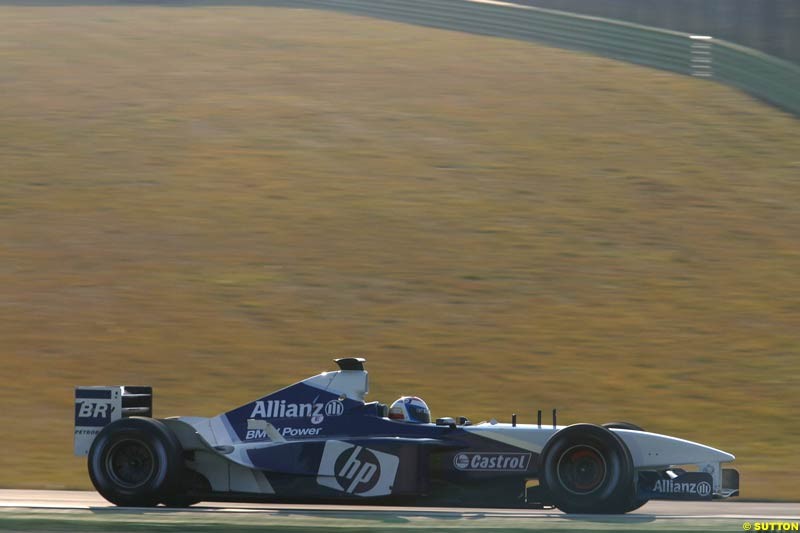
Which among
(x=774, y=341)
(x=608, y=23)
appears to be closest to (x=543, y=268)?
(x=774, y=341)

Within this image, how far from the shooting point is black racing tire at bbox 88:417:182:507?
9906 millimetres

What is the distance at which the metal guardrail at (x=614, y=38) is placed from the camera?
2598cm

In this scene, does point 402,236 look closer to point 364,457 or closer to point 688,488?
point 364,457

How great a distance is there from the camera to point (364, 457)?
965cm

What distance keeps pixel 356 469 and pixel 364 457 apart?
0.40ft

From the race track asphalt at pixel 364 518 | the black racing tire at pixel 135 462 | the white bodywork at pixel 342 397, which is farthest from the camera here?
the black racing tire at pixel 135 462

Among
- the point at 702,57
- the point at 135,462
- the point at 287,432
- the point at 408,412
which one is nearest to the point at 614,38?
the point at 702,57

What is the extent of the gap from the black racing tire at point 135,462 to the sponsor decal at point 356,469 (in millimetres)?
1231

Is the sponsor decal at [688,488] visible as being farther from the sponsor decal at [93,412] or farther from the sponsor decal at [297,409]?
the sponsor decal at [93,412]

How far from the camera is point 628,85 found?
26.4 metres

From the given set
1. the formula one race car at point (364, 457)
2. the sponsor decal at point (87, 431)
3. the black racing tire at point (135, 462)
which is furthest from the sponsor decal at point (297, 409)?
the sponsor decal at point (87, 431)

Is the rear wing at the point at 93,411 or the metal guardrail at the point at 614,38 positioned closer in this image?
the rear wing at the point at 93,411

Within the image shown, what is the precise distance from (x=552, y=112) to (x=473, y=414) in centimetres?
1150

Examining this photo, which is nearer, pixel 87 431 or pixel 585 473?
pixel 585 473
